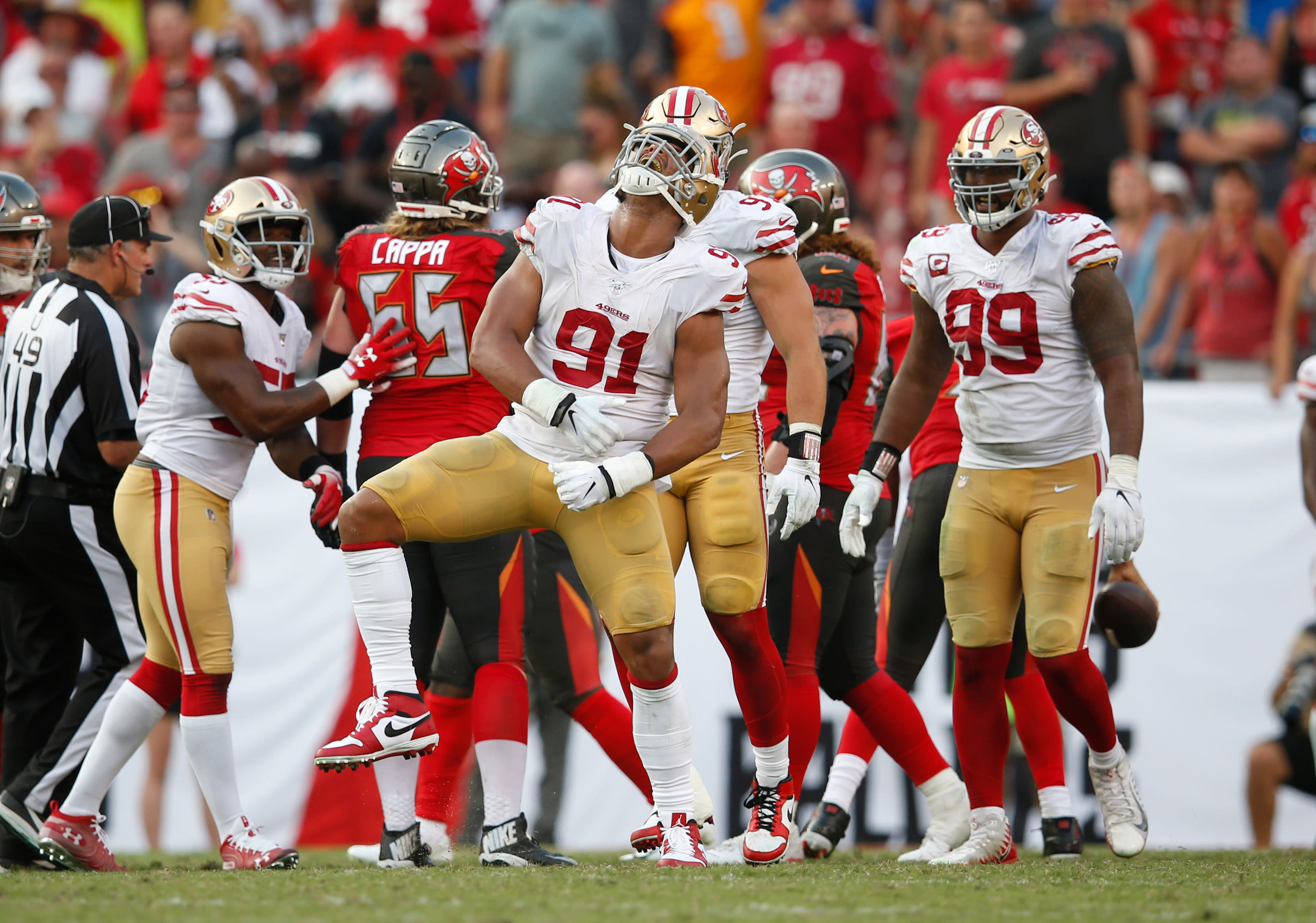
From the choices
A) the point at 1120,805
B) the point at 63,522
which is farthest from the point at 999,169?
the point at 63,522

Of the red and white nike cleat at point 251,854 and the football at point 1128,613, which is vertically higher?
the football at point 1128,613

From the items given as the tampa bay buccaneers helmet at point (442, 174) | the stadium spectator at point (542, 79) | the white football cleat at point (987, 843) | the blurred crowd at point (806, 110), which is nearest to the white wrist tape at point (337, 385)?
the tampa bay buccaneers helmet at point (442, 174)

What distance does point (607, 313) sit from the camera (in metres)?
4.55

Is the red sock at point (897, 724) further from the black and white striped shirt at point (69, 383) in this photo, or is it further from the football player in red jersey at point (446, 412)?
the black and white striped shirt at point (69, 383)

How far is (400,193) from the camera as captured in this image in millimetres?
5277

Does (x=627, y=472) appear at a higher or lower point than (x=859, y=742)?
higher

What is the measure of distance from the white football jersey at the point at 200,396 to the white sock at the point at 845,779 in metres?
2.36

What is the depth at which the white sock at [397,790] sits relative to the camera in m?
5.02

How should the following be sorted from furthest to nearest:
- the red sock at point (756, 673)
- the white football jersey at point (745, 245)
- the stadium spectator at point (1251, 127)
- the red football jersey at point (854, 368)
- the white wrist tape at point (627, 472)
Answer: the stadium spectator at point (1251, 127)
the red football jersey at point (854, 368)
the white football jersey at point (745, 245)
the red sock at point (756, 673)
the white wrist tape at point (627, 472)

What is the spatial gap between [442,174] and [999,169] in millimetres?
1783

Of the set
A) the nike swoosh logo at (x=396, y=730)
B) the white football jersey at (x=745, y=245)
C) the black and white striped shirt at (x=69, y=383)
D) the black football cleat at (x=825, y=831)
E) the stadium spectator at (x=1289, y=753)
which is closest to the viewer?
the nike swoosh logo at (x=396, y=730)

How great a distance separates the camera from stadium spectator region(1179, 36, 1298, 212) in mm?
9914

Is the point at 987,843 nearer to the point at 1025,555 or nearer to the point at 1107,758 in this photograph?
the point at 1107,758

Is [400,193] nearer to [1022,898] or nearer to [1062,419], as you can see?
[1062,419]
